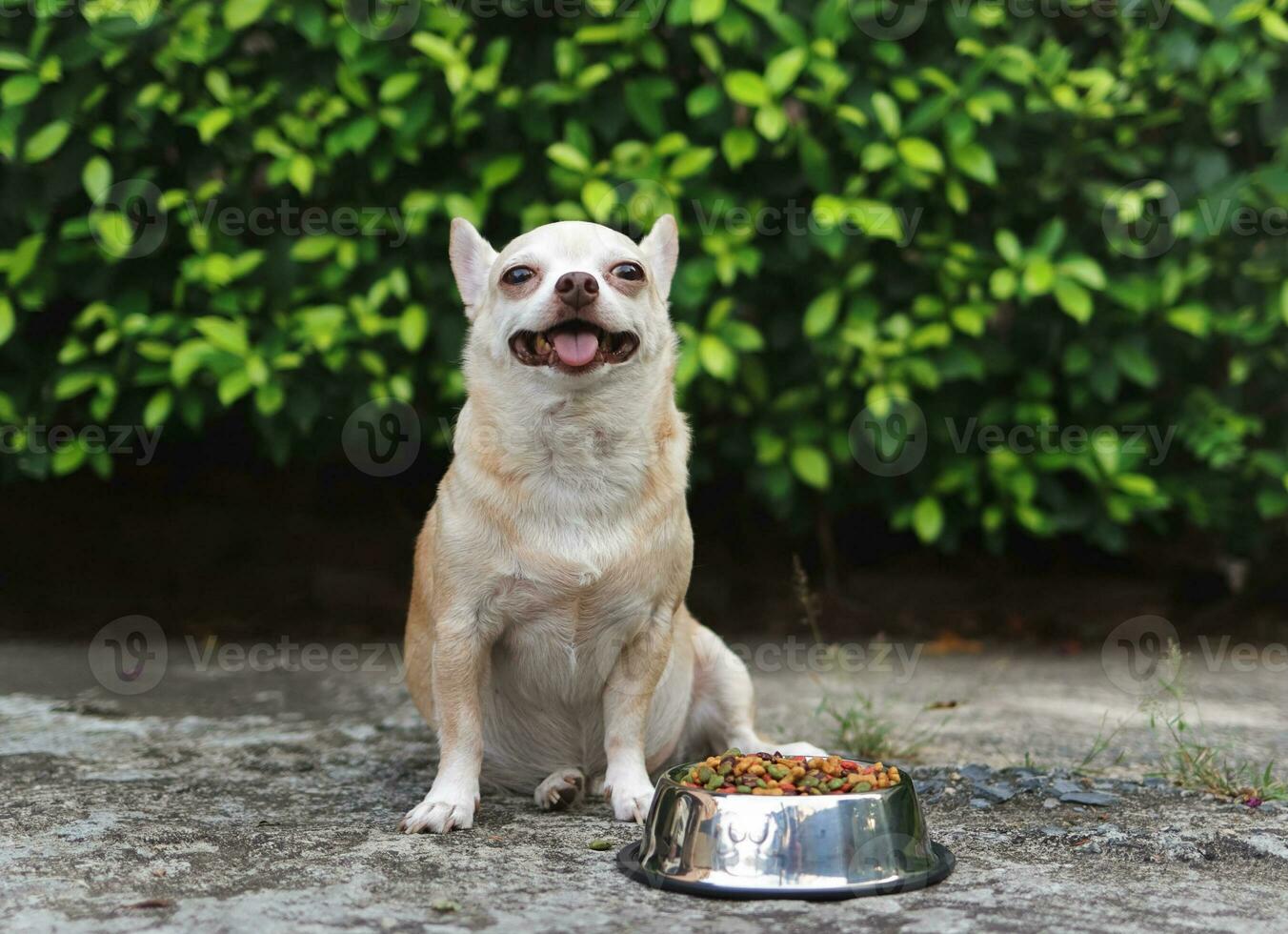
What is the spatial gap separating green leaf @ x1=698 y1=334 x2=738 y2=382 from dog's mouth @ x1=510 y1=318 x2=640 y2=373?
4.99 feet

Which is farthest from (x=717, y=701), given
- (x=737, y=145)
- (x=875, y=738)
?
(x=737, y=145)

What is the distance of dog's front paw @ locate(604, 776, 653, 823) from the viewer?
3.27 m

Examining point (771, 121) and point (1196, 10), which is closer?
point (771, 121)

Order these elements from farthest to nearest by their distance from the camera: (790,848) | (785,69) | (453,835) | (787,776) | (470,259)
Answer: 1. (785,69)
2. (470,259)
3. (453,835)
4. (787,776)
5. (790,848)

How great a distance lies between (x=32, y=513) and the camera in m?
6.57

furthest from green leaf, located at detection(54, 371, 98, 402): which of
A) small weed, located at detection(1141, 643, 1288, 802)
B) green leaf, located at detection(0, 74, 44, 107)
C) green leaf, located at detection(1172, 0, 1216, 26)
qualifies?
green leaf, located at detection(1172, 0, 1216, 26)

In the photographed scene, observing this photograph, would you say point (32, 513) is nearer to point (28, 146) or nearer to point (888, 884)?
point (28, 146)

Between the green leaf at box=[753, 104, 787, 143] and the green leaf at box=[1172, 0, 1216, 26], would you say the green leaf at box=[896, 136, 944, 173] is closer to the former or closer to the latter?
the green leaf at box=[753, 104, 787, 143]

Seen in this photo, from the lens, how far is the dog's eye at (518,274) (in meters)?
3.37

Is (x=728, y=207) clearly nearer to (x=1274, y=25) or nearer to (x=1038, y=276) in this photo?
(x=1038, y=276)

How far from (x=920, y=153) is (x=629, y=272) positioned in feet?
5.96

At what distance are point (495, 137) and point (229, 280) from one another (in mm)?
1120

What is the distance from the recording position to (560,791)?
3.40 m

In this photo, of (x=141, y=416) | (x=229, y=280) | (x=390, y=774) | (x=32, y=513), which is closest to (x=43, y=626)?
(x=32, y=513)
